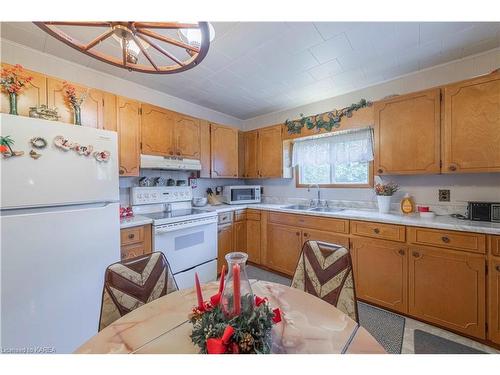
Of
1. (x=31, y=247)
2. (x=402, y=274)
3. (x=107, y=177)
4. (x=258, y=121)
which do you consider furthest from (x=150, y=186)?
(x=402, y=274)

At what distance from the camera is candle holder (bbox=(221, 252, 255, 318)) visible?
2.00 feet

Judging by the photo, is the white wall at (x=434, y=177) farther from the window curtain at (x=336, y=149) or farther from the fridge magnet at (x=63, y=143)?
the fridge magnet at (x=63, y=143)

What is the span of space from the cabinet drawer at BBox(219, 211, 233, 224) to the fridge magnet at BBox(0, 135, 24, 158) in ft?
6.34

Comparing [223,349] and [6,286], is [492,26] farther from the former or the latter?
[6,286]

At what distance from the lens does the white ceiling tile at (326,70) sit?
80.2 inches

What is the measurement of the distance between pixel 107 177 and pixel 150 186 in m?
0.99

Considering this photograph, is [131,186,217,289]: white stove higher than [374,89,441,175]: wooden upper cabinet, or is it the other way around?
[374,89,441,175]: wooden upper cabinet

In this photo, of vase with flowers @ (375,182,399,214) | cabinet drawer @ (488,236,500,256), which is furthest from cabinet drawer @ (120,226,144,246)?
cabinet drawer @ (488,236,500,256)

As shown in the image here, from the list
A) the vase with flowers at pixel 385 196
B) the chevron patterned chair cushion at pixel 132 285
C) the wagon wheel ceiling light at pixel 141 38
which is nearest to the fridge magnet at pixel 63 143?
the wagon wheel ceiling light at pixel 141 38

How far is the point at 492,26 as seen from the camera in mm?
1553

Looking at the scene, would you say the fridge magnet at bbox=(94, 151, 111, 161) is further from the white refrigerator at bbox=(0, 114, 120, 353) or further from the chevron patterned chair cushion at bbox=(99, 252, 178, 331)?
the chevron patterned chair cushion at bbox=(99, 252, 178, 331)

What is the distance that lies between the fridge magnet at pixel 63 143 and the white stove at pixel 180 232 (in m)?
0.93

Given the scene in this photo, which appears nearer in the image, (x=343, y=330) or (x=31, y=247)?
(x=343, y=330)

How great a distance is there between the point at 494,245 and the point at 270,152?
8.01 ft
